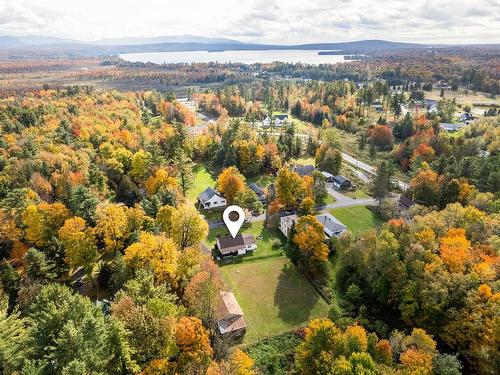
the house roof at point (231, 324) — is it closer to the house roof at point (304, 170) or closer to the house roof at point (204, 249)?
the house roof at point (204, 249)

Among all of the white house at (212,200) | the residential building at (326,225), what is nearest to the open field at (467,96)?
the residential building at (326,225)

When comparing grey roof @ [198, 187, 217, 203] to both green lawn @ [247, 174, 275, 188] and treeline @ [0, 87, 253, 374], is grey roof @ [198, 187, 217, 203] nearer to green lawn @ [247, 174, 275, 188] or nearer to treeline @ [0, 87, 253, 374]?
treeline @ [0, 87, 253, 374]

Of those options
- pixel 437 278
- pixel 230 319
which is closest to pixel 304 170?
pixel 437 278

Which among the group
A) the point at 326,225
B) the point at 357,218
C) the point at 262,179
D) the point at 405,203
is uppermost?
the point at 326,225

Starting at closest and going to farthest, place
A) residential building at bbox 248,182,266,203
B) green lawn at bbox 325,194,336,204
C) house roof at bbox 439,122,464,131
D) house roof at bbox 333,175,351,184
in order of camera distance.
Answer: green lawn at bbox 325,194,336,204 < residential building at bbox 248,182,266,203 < house roof at bbox 333,175,351,184 < house roof at bbox 439,122,464,131

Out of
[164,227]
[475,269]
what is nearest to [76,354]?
[164,227]

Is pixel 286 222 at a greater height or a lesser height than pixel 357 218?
greater

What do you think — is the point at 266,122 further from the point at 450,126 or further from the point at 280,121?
the point at 450,126

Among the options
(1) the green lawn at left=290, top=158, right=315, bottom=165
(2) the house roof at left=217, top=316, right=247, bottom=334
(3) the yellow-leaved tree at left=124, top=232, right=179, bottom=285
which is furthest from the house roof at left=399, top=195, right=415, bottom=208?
(3) the yellow-leaved tree at left=124, top=232, right=179, bottom=285
